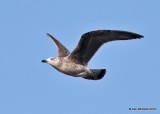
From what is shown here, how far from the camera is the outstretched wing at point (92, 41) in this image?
1892cm

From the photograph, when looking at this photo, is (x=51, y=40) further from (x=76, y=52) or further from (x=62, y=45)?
(x=76, y=52)

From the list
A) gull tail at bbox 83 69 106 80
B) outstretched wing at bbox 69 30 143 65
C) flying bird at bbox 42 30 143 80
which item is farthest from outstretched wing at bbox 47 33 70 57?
gull tail at bbox 83 69 106 80

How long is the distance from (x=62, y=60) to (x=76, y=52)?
55 cm

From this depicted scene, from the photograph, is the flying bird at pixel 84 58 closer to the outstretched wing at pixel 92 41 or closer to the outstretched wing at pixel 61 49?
the outstretched wing at pixel 92 41

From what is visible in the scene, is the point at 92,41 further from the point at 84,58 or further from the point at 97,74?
the point at 97,74

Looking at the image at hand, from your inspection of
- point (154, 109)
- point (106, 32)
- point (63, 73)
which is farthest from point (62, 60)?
point (154, 109)

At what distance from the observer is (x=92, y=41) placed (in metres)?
19.5

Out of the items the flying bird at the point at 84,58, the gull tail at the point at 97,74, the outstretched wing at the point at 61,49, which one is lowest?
the gull tail at the point at 97,74

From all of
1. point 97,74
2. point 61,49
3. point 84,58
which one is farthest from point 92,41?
point 61,49

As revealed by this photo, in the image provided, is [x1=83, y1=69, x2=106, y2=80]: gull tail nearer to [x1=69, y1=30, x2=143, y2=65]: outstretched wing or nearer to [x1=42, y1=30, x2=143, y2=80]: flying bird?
[x1=42, y1=30, x2=143, y2=80]: flying bird

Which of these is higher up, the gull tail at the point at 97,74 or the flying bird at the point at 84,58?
the flying bird at the point at 84,58

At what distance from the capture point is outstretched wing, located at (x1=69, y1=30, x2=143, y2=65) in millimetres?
18922

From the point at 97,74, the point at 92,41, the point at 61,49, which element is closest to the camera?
the point at 92,41

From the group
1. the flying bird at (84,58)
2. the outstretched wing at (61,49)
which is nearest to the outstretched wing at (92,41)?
the flying bird at (84,58)
